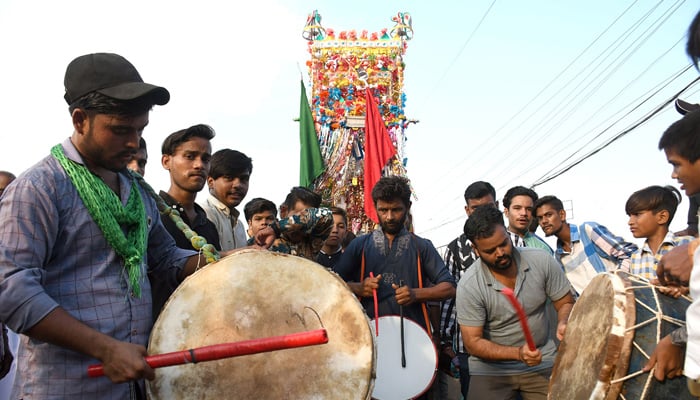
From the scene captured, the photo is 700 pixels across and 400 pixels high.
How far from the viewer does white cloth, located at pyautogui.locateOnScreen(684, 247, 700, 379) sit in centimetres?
164

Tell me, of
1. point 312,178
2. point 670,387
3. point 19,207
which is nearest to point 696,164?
point 670,387

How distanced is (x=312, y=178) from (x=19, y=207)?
1041cm

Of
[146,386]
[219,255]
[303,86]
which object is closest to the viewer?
[146,386]

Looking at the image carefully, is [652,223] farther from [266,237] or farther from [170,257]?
[170,257]

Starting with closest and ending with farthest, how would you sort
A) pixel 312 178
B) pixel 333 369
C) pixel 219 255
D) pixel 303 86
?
pixel 333 369, pixel 219 255, pixel 312 178, pixel 303 86

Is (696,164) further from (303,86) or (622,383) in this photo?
(303,86)

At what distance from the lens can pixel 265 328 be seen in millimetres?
2152

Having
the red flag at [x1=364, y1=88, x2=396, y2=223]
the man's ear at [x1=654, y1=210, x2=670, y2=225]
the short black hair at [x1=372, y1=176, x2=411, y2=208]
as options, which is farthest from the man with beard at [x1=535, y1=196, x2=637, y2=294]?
the red flag at [x1=364, y1=88, x2=396, y2=223]

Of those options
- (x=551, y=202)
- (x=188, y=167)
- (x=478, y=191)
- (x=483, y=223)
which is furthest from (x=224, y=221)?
(x=551, y=202)

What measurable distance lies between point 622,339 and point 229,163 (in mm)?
2716

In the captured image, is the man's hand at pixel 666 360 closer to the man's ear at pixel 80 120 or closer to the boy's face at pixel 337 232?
the man's ear at pixel 80 120

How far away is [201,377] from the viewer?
6.77 ft

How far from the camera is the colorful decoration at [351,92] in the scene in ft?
44.5

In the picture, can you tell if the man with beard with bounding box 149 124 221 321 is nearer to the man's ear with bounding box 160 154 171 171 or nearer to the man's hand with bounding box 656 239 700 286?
the man's ear with bounding box 160 154 171 171
